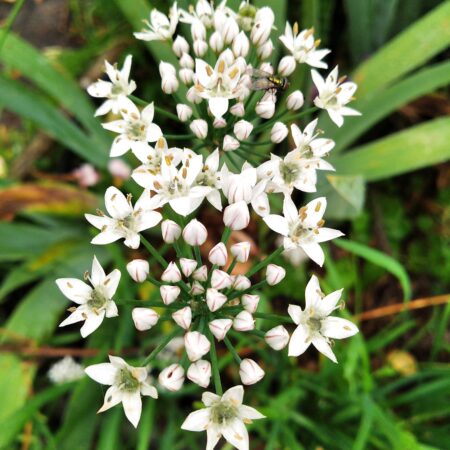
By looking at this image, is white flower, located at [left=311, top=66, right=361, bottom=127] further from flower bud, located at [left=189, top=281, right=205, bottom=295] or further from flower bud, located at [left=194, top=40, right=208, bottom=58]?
flower bud, located at [left=189, top=281, right=205, bottom=295]

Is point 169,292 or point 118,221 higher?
point 118,221

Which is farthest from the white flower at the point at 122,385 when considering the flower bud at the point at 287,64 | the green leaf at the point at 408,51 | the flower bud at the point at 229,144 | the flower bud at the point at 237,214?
the green leaf at the point at 408,51

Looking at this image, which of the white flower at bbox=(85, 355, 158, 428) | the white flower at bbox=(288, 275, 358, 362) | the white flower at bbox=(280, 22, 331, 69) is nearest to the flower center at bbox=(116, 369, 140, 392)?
the white flower at bbox=(85, 355, 158, 428)

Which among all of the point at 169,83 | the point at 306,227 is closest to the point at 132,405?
the point at 306,227

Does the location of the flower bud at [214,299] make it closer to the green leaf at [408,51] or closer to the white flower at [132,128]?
the white flower at [132,128]

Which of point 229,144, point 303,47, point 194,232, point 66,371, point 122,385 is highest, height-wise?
point 303,47

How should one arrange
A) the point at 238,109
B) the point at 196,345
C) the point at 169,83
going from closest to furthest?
the point at 196,345, the point at 238,109, the point at 169,83

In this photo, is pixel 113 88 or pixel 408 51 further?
pixel 408 51

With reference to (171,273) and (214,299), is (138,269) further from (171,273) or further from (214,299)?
(214,299)
